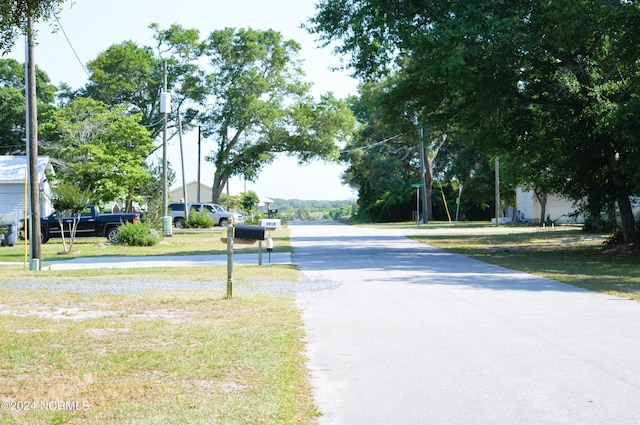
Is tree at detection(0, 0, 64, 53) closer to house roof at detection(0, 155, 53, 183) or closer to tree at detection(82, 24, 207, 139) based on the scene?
house roof at detection(0, 155, 53, 183)

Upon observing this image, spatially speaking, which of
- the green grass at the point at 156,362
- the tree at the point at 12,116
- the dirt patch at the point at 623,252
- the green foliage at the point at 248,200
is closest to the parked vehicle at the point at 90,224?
the dirt patch at the point at 623,252

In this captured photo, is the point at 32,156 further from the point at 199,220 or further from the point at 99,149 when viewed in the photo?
the point at 199,220

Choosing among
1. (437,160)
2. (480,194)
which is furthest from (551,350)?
(437,160)

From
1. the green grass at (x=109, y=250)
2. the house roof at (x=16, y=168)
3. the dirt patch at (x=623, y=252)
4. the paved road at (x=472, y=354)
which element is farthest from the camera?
the house roof at (x=16, y=168)

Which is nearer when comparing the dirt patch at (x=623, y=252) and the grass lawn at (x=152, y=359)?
the grass lawn at (x=152, y=359)

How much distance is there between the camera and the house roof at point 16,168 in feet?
134

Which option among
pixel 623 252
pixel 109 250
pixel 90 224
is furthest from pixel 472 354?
pixel 90 224

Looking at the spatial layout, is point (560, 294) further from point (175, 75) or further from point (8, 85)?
point (8, 85)

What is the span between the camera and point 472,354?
847 cm

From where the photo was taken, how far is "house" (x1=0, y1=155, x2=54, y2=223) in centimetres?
3927

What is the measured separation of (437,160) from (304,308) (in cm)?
6401

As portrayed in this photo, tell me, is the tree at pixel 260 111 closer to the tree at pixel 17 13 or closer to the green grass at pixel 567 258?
the green grass at pixel 567 258

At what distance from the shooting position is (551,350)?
8.69 metres

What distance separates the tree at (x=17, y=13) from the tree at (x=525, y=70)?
43.4 ft
